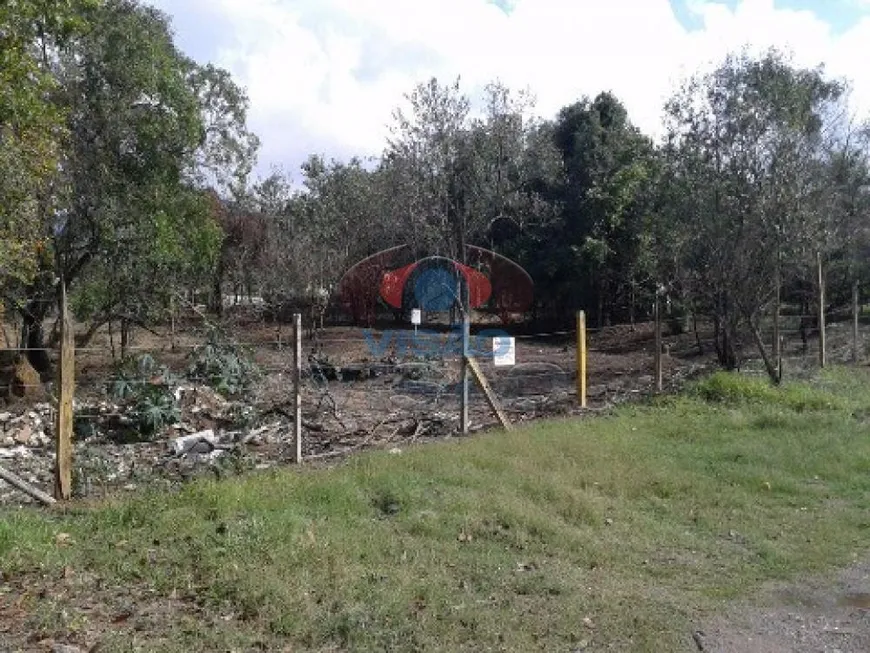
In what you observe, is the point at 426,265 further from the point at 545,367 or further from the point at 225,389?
the point at 225,389

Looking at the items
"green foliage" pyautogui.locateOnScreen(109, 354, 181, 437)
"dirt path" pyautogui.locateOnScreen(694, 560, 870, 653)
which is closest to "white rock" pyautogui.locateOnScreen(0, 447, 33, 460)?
"green foliage" pyautogui.locateOnScreen(109, 354, 181, 437)

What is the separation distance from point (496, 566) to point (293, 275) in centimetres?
2260

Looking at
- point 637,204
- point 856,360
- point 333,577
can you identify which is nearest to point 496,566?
point 333,577

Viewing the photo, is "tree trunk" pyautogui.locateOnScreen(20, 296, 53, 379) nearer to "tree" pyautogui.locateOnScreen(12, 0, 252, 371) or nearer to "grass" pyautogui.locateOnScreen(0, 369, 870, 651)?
"tree" pyautogui.locateOnScreen(12, 0, 252, 371)

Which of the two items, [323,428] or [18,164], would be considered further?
[323,428]

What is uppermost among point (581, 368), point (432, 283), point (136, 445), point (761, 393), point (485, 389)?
point (432, 283)

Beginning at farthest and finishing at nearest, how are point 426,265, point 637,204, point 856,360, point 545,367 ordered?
point 426,265
point 637,204
point 545,367
point 856,360

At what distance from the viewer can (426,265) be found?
26.1 m

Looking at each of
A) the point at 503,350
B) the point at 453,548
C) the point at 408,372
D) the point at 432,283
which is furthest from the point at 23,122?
the point at 432,283

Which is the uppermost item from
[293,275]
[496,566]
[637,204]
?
[637,204]

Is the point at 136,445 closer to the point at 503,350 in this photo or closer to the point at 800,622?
the point at 503,350

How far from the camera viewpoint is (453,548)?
5859mm

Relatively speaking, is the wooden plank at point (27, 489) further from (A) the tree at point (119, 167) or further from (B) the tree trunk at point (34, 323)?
(B) the tree trunk at point (34, 323)

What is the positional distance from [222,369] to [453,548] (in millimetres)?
8256
